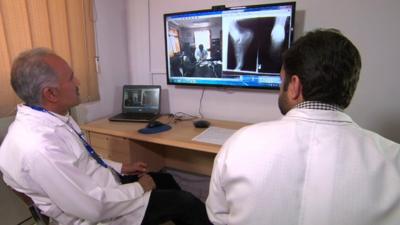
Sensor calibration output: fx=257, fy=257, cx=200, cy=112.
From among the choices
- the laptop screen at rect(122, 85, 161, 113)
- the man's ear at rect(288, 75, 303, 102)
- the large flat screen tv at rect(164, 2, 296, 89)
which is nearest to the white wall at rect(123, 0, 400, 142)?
the large flat screen tv at rect(164, 2, 296, 89)

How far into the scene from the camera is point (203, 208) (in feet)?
4.53

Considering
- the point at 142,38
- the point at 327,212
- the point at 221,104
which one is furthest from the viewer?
the point at 142,38

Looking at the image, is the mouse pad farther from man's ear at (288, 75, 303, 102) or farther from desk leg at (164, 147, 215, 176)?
man's ear at (288, 75, 303, 102)

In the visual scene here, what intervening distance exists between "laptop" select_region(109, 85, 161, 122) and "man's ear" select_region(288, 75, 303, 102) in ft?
4.82

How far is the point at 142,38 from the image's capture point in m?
2.36

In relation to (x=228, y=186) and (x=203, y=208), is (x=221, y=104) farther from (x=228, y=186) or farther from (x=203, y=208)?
(x=228, y=186)

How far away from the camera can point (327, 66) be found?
729 millimetres

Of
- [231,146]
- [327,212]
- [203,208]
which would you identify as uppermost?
[231,146]

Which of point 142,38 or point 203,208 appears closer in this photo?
point 203,208

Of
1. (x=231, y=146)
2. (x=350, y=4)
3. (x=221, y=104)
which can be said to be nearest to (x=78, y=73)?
(x=221, y=104)

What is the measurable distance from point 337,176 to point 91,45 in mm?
2014

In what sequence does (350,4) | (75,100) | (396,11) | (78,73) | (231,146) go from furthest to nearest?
(78,73) < (350,4) < (396,11) < (75,100) < (231,146)

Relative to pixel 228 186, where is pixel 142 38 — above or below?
Answer: above

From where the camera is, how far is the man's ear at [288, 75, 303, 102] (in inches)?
30.8
